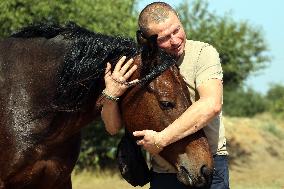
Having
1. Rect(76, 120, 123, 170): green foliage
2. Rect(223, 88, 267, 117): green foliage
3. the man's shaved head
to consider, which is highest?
Rect(223, 88, 267, 117): green foliage

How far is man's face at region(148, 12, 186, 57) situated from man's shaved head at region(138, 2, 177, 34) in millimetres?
25

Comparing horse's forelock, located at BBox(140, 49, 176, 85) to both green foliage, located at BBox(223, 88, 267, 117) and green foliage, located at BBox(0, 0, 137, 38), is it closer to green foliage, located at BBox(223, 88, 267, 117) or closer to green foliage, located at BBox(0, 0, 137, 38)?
green foliage, located at BBox(0, 0, 137, 38)

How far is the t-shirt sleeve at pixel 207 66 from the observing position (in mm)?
4340

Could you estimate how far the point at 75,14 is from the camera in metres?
13.5

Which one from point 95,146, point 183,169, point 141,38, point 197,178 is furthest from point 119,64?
point 95,146

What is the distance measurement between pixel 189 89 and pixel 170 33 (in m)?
0.41

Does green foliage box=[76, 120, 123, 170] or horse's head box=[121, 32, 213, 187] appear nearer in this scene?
horse's head box=[121, 32, 213, 187]

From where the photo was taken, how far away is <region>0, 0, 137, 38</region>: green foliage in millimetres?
12445

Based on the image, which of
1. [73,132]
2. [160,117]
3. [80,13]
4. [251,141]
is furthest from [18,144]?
[251,141]

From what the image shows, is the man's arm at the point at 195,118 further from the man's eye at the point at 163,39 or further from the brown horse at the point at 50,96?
the man's eye at the point at 163,39

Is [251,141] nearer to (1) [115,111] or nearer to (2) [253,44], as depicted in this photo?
(2) [253,44]

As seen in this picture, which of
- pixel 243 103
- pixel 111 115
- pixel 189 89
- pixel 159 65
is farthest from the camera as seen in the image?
pixel 243 103

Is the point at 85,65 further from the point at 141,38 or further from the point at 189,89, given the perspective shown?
the point at 189,89

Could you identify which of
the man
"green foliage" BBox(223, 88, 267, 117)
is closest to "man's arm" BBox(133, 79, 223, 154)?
the man
